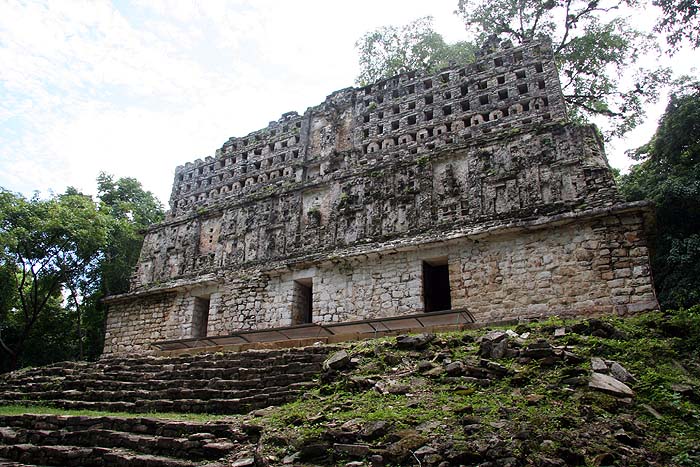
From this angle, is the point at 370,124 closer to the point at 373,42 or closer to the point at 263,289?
the point at 263,289

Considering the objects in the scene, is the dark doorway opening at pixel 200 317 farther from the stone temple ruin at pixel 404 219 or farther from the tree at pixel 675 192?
the tree at pixel 675 192

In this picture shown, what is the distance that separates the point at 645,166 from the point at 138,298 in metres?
18.4

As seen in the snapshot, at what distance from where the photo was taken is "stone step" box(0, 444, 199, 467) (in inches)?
264

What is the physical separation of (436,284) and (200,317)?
8.09 metres

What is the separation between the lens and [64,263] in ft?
68.4

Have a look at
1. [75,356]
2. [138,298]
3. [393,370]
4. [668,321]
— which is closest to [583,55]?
[668,321]

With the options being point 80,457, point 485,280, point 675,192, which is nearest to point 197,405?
point 80,457

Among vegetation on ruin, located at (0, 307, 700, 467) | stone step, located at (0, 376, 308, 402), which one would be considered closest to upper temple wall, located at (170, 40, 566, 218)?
vegetation on ruin, located at (0, 307, 700, 467)

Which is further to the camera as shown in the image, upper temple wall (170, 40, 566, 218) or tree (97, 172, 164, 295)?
tree (97, 172, 164, 295)

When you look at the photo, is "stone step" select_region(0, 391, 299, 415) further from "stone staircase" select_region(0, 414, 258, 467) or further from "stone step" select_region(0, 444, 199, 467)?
"stone step" select_region(0, 444, 199, 467)

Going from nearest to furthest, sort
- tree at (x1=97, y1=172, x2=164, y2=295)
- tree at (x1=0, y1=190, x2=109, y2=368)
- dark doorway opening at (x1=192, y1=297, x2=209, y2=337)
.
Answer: dark doorway opening at (x1=192, y1=297, x2=209, y2=337)
tree at (x1=0, y1=190, x2=109, y2=368)
tree at (x1=97, y1=172, x2=164, y2=295)

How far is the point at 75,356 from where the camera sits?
23.6 m

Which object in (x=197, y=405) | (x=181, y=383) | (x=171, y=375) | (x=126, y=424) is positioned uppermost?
(x=171, y=375)

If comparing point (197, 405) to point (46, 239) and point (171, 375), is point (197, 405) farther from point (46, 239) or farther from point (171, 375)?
point (46, 239)
